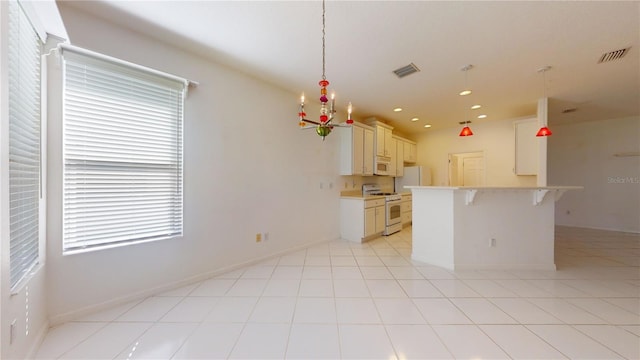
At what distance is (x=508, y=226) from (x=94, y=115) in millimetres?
4895

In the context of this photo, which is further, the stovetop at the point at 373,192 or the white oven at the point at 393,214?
the stovetop at the point at 373,192

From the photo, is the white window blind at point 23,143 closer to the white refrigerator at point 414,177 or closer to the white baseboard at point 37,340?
the white baseboard at point 37,340

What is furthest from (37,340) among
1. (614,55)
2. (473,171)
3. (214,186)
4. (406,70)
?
(473,171)

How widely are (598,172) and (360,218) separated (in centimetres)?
650

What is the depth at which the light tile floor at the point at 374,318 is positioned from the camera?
1.59m

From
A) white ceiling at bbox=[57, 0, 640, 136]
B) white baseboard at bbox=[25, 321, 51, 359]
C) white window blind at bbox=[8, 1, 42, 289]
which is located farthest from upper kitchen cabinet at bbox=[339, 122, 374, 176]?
white baseboard at bbox=[25, 321, 51, 359]

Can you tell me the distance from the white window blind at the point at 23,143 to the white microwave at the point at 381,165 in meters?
4.82

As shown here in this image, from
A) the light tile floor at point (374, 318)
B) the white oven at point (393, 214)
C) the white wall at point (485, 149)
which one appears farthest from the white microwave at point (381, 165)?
the light tile floor at point (374, 318)

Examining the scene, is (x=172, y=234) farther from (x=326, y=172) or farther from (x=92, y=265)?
(x=326, y=172)

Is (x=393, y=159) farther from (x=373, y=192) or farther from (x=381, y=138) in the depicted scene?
(x=373, y=192)

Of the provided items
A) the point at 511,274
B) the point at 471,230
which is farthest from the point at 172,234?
the point at 511,274

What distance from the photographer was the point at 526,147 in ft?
15.8

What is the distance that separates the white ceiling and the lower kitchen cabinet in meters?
2.01

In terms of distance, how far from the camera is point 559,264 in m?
3.21
